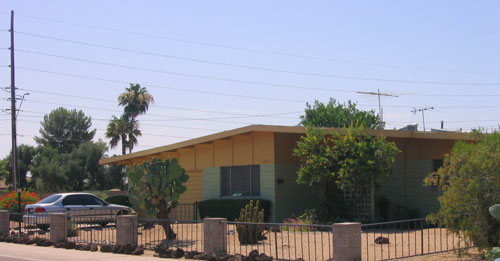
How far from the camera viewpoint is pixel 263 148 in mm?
22156

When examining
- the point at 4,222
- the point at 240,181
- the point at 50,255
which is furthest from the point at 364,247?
the point at 4,222

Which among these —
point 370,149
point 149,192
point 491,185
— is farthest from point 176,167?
point 491,185

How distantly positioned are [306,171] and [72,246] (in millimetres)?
7984

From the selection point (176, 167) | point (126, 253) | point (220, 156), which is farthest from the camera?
point (220, 156)

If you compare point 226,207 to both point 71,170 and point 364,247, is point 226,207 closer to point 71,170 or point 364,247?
point 364,247

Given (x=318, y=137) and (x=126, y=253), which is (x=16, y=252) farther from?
(x=318, y=137)

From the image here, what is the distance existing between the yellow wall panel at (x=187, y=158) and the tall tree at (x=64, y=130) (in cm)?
4603

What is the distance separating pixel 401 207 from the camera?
2191 cm

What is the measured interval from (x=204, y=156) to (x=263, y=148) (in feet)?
13.4

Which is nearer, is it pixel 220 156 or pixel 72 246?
pixel 72 246

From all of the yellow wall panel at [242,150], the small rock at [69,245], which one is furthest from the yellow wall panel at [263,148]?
the small rock at [69,245]

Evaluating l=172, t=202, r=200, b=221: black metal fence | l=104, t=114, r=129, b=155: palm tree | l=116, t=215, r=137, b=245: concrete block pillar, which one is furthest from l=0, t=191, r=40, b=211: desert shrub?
l=104, t=114, r=129, b=155: palm tree

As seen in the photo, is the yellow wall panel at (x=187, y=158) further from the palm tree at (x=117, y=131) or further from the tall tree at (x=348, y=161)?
the palm tree at (x=117, y=131)

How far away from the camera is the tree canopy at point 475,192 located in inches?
446
